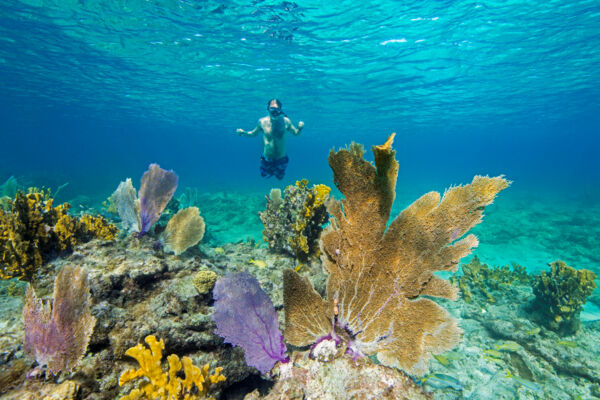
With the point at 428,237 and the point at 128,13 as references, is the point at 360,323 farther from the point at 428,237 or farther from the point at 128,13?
the point at 128,13

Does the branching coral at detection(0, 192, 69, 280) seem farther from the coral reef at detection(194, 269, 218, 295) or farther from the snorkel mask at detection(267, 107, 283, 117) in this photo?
the snorkel mask at detection(267, 107, 283, 117)

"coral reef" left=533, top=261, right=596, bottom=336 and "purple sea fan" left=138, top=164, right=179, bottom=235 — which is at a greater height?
"purple sea fan" left=138, top=164, right=179, bottom=235

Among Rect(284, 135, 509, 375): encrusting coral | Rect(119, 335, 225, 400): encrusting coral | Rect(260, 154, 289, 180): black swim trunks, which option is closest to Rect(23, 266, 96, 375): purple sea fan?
Rect(119, 335, 225, 400): encrusting coral

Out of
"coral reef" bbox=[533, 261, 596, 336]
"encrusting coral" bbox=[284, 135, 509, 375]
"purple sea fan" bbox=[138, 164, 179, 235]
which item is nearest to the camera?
"encrusting coral" bbox=[284, 135, 509, 375]

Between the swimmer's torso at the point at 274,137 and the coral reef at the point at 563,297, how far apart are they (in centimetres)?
931

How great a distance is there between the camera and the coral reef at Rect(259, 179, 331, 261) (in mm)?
4792

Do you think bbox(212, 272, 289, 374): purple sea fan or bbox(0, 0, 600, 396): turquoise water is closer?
bbox(212, 272, 289, 374): purple sea fan

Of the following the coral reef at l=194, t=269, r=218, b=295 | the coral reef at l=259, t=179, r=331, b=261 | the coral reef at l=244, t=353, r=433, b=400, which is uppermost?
the coral reef at l=259, t=179, r=331, b=261

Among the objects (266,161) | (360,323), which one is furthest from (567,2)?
(360,323)

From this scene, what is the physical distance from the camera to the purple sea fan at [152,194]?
447cm

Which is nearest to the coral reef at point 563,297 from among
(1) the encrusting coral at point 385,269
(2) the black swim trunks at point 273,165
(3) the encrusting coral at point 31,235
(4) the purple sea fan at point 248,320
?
(1) the encrusting coral at point 385,269

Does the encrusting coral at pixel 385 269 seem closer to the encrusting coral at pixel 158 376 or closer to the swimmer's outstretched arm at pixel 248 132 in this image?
the encrusting coral at pixel 158 376

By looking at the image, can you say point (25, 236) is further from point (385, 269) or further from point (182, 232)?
point (385, 269)

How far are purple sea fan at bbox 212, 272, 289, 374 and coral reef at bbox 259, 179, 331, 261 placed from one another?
2.06m
